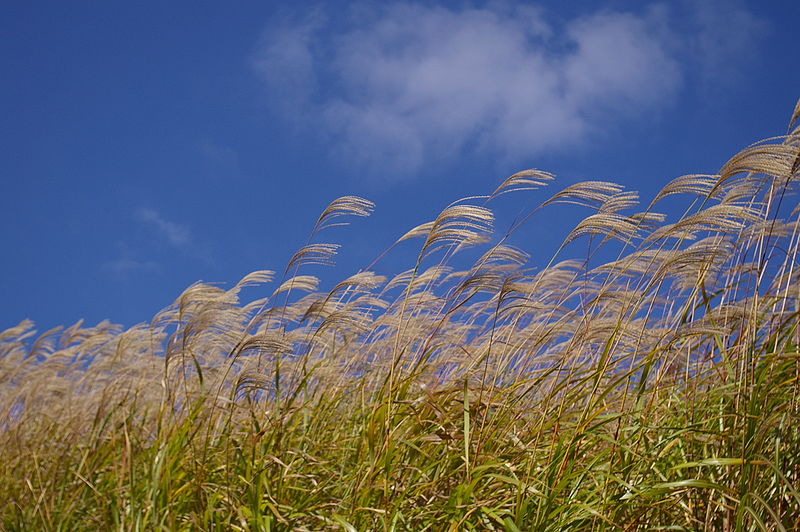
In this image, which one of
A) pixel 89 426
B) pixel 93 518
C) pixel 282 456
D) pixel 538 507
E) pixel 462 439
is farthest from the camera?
pixel 89 426

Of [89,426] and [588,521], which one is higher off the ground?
[89,426]

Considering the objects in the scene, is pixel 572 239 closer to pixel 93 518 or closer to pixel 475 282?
pixel 475 282

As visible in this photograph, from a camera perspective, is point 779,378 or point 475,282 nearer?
point 779,378

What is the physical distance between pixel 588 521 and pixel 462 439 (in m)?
0.62

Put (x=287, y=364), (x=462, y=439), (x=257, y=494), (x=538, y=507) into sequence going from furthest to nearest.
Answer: (x=287, y=364), (x=462, y=439), (x=257, y=494), (x=538, y=507)

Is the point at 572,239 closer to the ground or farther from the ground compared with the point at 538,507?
farther from the ground

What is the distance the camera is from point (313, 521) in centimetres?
277

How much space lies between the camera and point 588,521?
94.8 inches

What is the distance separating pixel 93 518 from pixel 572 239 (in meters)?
2.78

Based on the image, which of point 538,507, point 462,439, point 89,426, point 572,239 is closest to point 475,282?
point 572,239

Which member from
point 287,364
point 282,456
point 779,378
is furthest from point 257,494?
point 779,378

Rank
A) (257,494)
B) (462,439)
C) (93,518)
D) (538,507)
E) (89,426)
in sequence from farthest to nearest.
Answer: (89,426) < (93,518) < (462,439) < (257,494) < (538,507)

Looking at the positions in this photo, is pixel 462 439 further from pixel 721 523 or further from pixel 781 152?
pixel 781 152

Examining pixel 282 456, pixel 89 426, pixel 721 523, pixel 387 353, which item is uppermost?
pixel 387 353
